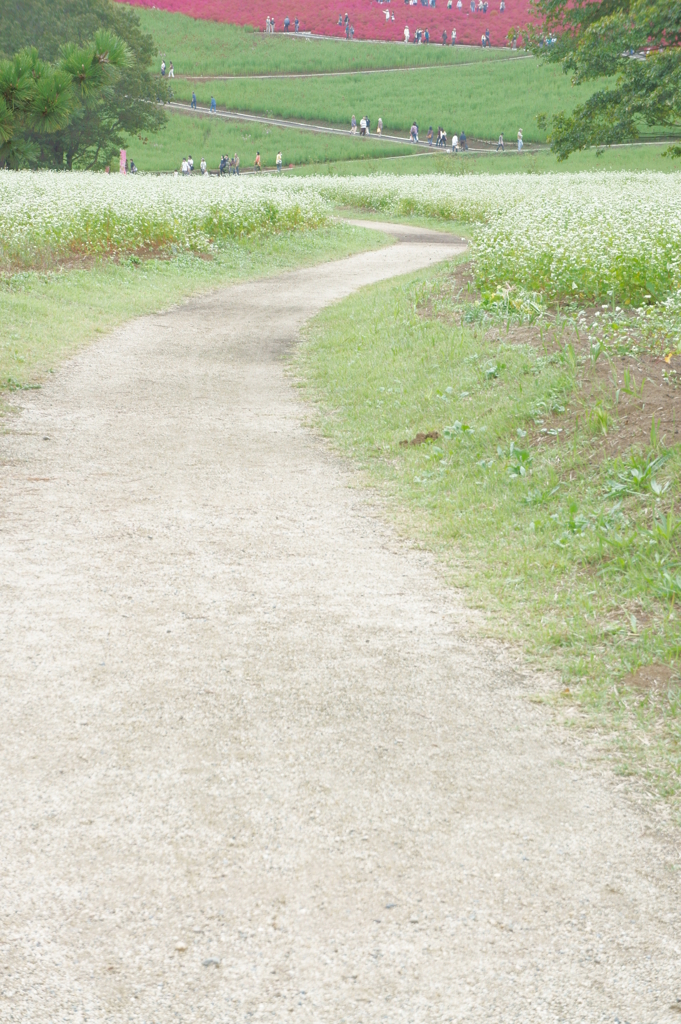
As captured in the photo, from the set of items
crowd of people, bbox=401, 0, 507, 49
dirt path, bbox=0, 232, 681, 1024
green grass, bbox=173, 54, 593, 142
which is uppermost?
crowd of people, bbox=401, 0, 507, 49

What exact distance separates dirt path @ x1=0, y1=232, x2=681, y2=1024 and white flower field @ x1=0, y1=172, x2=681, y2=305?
5.54 m

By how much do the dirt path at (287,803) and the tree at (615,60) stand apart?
16.7 m

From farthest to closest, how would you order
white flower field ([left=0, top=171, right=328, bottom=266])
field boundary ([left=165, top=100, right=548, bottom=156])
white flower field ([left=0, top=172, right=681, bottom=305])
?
1. field boundary ([left=165, top=100, right=548, bottom=156])
2. white flower field ([left=0, top=171, right=328, bottom=266])
3. white flower field ([left=0, top=172, right=681, bottom=305])

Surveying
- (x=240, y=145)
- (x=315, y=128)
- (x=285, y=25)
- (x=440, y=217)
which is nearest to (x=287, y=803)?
(x=440, y=217)

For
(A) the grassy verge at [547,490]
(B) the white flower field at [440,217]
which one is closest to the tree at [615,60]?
(B) the white flower field at [440,217]

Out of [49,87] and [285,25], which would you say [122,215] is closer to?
[49,87]

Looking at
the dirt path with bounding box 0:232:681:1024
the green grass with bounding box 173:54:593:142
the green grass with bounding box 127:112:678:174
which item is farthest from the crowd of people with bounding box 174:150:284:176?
the dirt path with bounding box 0:232:681:1024

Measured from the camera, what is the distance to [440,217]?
31031 millimetres

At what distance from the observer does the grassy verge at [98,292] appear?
1055 cm

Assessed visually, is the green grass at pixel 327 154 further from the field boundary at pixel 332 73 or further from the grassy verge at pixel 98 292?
the grassy verge at pixel 98 292

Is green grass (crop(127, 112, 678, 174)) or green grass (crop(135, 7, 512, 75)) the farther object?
green grass (crop(135, 7, 512, 75))

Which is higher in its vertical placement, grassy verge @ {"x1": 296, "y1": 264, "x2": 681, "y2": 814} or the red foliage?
the red foliage

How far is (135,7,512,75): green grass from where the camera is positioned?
74.8 metres

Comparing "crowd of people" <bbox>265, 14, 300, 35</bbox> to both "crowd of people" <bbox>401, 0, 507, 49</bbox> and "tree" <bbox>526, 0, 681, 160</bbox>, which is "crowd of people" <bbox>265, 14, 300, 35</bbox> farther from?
"tree" <bbox>526, 0, 681, 160</bbox>
